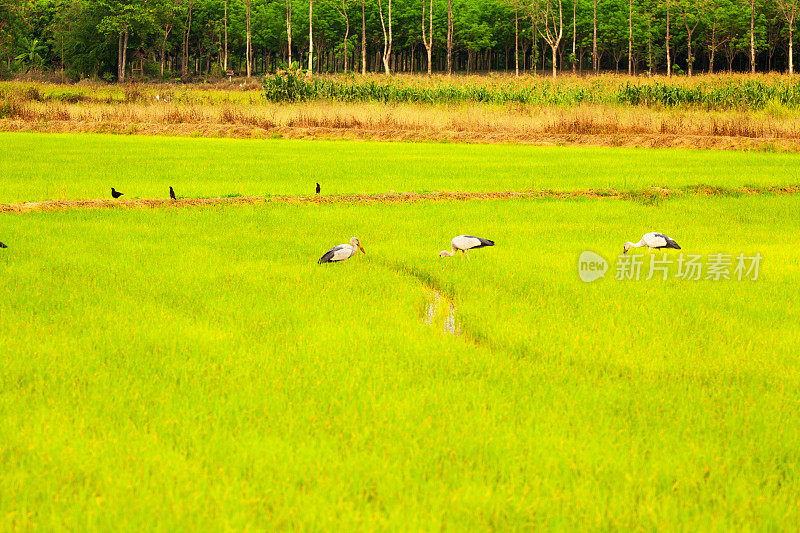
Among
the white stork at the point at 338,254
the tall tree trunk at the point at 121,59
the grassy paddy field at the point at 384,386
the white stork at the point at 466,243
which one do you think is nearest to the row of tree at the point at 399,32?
the tall tree trunk at the point at 121,59

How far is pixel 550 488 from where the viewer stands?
339 cm

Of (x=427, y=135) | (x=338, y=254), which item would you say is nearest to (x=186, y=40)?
(x=427, y=135)

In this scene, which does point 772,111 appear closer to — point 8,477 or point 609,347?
point 609,347

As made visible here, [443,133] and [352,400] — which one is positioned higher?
[443,133]

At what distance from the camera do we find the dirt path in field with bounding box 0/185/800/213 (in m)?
12.4

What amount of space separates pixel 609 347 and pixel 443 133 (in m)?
24.6

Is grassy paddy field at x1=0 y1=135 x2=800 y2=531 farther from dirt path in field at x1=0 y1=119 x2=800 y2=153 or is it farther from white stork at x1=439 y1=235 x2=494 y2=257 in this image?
dirt path in field at x1=0 y1=119 x2=800 y2=153

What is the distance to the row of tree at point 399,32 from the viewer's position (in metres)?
69.1

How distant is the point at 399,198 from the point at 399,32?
8157 cm

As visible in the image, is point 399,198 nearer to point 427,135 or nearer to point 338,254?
point 338,254

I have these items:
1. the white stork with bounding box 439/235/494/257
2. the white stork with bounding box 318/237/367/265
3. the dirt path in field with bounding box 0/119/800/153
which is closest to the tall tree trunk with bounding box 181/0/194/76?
the dirt path in field with bounding box 0/119/800/153

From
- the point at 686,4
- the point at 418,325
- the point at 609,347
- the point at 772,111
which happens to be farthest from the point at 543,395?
the point at 686,4

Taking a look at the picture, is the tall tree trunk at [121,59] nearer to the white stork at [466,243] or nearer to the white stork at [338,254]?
the white stork at [338,254]

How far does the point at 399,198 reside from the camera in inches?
542
